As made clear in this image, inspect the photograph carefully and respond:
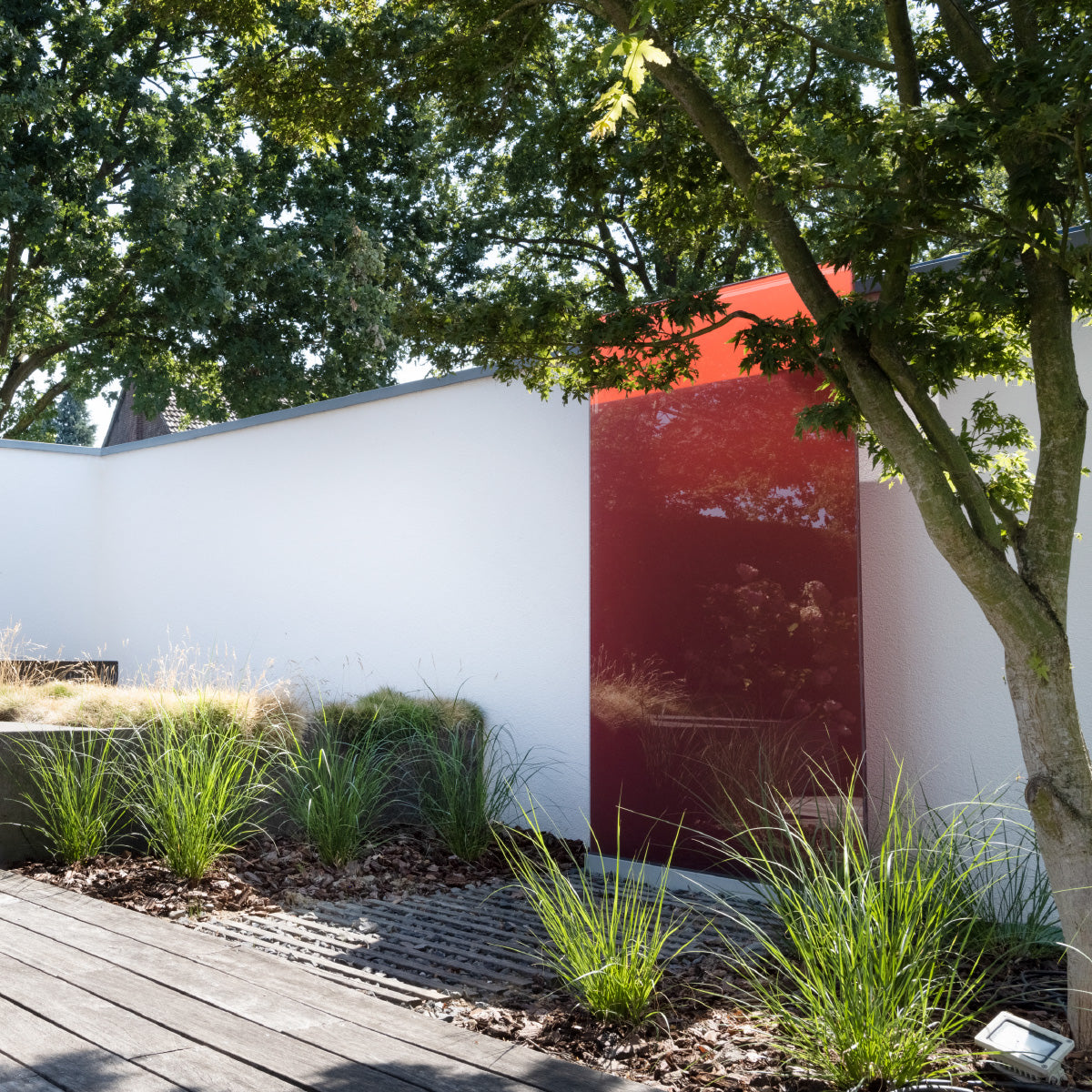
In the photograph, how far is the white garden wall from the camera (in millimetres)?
4254

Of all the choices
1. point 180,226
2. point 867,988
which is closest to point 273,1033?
point 867,988

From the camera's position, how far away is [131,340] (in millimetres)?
13672

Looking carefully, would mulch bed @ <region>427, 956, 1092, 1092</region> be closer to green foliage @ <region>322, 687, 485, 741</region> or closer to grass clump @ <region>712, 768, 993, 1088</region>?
grass clump @ <region>712, 768, 993, 1088</region>

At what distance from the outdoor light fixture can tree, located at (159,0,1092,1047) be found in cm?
23

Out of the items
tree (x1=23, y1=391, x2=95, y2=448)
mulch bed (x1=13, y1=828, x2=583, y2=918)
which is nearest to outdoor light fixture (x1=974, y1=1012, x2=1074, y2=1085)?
mulch bed (x1=13, y1=828, x2=583, y2=918)

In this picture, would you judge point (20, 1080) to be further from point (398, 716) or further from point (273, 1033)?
point (398, 716)

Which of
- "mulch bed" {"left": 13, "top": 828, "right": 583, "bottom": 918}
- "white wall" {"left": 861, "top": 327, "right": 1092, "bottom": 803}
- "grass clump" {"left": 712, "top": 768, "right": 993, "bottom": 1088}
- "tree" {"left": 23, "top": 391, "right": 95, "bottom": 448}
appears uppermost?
"tree" {"left": 23, "top": 391, "right": 95, "bottom": 448}

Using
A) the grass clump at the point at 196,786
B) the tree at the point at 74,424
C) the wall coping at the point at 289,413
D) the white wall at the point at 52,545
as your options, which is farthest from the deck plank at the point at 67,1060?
the tree at the point at 74,424

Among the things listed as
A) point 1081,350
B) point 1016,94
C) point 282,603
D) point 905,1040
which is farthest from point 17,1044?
point 282,603

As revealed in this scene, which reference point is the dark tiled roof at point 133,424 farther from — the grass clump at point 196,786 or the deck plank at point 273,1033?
the deck plank at point 273,1033

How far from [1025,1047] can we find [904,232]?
182cm

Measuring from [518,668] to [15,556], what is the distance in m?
5.31

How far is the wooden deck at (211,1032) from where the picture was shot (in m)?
2.16

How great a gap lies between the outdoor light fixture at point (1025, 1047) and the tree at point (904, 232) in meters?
0.23
